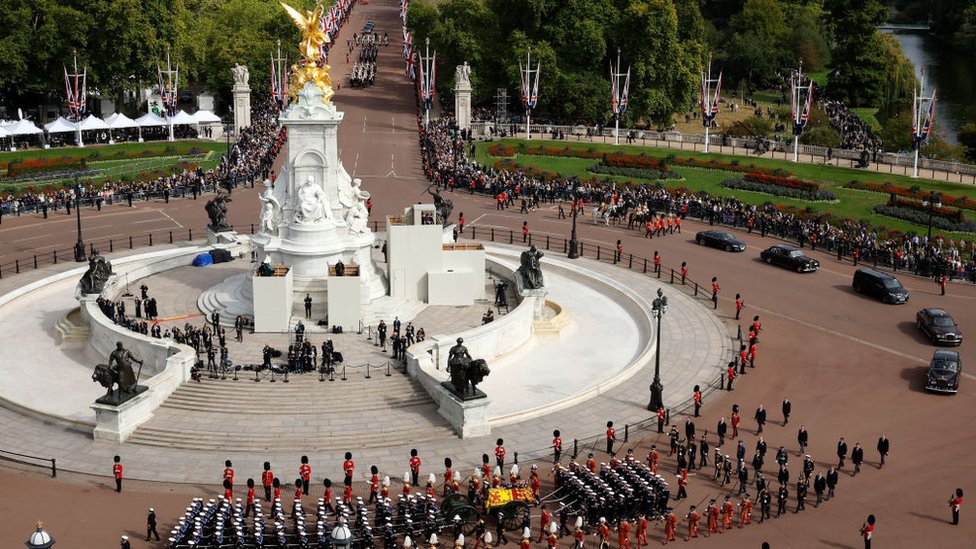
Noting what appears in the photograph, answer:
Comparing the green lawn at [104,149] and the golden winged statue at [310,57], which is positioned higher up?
the golden winged statue at [310,57]

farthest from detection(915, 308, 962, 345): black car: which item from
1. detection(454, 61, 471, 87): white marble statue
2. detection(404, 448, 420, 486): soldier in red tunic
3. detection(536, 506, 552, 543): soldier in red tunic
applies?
detection(454, 61, 471, 87): white marble statue

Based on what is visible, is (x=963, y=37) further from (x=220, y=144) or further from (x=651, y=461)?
(x=651, y=461)

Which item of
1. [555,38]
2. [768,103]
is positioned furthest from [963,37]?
[555,38]

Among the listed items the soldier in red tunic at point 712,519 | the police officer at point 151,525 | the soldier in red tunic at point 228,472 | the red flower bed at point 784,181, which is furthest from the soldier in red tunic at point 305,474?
the red flower bed at point 784,181

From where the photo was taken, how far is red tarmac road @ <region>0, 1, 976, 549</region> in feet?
104

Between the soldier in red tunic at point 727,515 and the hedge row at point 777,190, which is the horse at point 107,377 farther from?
the hedge row at point 777,190

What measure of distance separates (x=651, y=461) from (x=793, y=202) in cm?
4652

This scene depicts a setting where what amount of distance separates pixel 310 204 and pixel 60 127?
2181 inches

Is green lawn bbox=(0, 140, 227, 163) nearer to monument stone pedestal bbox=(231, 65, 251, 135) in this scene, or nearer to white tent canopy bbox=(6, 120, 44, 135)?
white tent canopy bbox=(6, 120, 44, 135)

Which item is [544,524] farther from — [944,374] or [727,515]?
[944,374]

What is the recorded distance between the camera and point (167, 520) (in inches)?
1256

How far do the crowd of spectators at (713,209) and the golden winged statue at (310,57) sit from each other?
1747 centimetres

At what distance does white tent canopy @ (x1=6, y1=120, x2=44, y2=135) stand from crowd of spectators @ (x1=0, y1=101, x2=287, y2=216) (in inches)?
579

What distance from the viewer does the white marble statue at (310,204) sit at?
4856 centimetres
